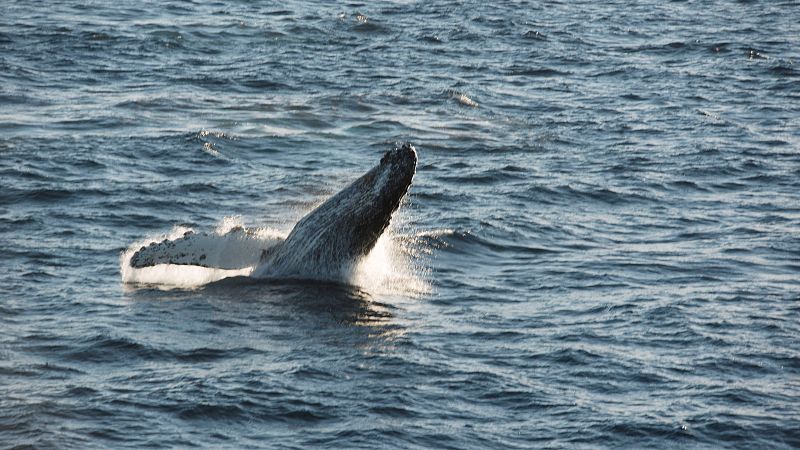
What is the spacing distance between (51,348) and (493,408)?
456cm

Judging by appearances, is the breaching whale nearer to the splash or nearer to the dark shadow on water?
the splash

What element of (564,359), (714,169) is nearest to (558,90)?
(714,169)

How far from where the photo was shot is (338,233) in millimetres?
17094

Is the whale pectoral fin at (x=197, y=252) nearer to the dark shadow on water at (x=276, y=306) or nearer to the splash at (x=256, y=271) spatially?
the splash at (x=256, y=271)

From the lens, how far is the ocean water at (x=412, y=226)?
41.6 ft

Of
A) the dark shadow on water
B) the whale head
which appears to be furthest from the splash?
the dark shadow on water

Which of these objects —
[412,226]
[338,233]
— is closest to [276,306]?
[338,233]

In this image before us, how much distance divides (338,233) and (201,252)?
5.58 feet

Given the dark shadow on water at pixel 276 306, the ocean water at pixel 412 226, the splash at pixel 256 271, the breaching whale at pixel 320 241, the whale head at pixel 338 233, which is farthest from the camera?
the splash at pixel 256 271

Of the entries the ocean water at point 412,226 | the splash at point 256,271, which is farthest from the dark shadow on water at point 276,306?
the splash at point 256,271

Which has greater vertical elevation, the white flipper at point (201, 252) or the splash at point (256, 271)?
the white flipper at point (201, 252)

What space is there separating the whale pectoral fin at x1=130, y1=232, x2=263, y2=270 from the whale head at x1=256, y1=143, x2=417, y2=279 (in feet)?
1.46

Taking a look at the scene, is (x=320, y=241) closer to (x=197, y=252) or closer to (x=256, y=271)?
(x=256, y=271)

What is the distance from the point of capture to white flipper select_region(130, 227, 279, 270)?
16.7 metres
